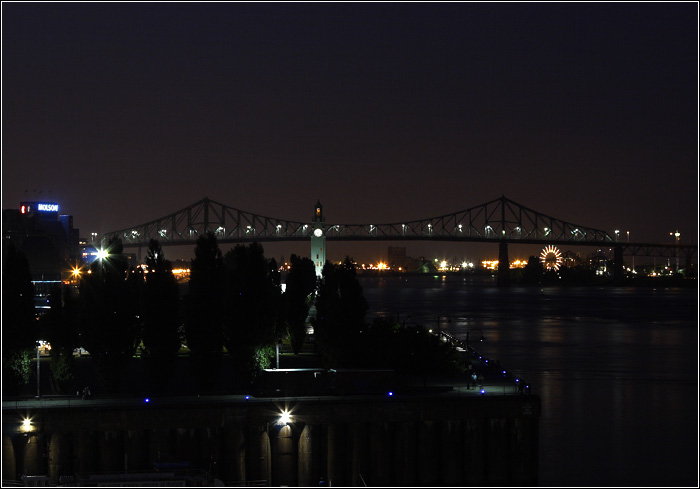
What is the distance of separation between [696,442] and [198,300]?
16.2 metres

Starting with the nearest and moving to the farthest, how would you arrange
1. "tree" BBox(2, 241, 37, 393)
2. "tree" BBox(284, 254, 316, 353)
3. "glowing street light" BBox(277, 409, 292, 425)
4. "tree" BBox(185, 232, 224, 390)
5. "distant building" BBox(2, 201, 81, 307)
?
1. "glowing street light" BBox(277, 409, 292, 425)
2. "tree" BBox(2, 241, 37, 393)
3. "tree" BBox(185, 232, 224, 390)
4. "tree" BBox(284, 254, 316, 353)
5. "distant building" BBox(2, 201, 81, 307)

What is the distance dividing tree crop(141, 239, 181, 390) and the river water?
406 inches

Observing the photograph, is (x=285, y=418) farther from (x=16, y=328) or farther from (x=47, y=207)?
(x=47, y=207)

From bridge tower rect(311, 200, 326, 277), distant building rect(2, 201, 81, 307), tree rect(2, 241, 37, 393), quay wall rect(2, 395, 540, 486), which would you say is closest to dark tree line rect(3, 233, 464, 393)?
tree rect(2, 241, 37, 393)

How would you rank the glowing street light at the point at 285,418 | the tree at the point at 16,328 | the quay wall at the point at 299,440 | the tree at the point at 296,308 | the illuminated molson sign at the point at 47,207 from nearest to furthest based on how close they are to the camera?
1. the quay wall at the point at 299,440
2. the glowing street light at the point at 285,418
3. the tree at the point at 16,328
4. the tree at the point at 296,308
5. the illuminated molson sign at the point at 47,207

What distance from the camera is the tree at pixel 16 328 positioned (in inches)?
1006

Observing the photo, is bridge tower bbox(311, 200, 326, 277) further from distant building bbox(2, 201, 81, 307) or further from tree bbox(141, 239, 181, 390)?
tree bbox(141, 239, 181, 390)

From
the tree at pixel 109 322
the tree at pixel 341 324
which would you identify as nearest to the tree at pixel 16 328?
the tree at pixel 109 322

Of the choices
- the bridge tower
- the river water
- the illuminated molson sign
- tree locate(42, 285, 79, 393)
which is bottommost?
the river water

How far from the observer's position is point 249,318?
28.6m

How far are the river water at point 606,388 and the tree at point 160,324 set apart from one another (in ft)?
33.9

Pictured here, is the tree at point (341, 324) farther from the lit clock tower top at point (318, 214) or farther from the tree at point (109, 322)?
the lit clock tower top at point (318, 214)

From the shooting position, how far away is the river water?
1102 inches

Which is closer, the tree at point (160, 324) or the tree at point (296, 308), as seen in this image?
the tree at point (160, 324)
